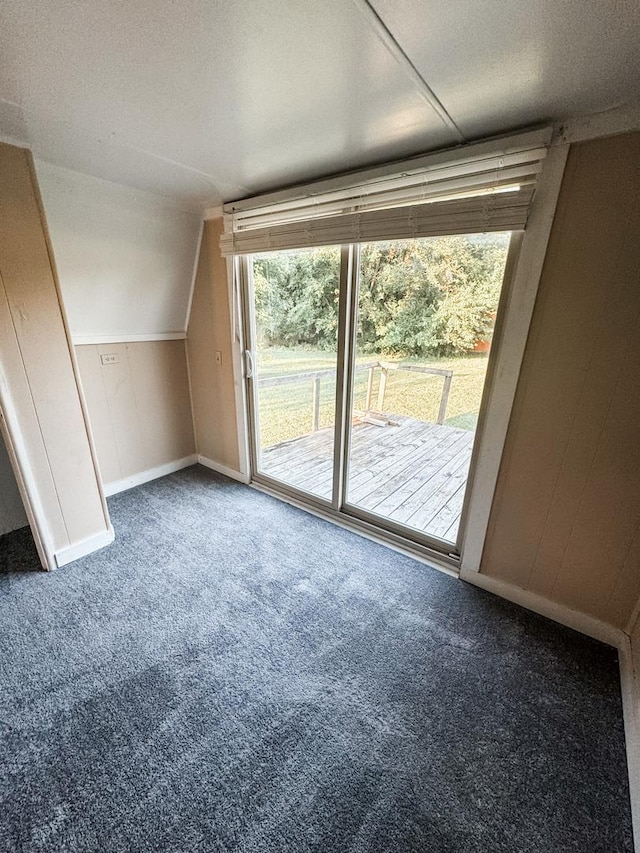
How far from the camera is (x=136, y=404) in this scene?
9.08ft

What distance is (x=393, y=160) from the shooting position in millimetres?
1623

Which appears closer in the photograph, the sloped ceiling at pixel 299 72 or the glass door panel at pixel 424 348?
the sloped ceiling at pixel 299 72

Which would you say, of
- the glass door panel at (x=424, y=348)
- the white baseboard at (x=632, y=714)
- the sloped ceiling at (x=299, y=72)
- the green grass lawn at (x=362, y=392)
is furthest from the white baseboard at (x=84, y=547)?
the white baseboard at (x=632, y=714)

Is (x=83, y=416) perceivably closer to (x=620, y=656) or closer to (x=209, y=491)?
(x=209, y=491)

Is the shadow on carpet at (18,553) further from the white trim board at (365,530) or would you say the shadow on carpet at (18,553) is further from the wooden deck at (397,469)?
the wooden deck at (397,469)

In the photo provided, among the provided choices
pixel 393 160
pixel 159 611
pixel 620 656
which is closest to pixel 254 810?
pixel 159 611

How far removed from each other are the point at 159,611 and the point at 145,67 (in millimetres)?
2107

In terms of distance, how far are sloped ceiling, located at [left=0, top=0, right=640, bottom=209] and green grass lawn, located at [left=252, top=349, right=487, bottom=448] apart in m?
1.01

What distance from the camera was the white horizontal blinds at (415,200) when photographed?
4.45 feet

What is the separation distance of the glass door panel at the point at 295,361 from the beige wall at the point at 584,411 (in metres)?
1.12

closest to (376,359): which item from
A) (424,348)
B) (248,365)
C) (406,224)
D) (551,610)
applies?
(424,348)

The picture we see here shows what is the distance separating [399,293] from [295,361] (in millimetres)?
970

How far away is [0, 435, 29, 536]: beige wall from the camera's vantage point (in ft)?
6.94

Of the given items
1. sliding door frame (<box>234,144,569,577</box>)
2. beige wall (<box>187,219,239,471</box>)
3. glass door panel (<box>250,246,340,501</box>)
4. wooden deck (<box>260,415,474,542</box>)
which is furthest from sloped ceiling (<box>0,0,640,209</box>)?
wooden deck (<box>260,415,474,542</box>)
